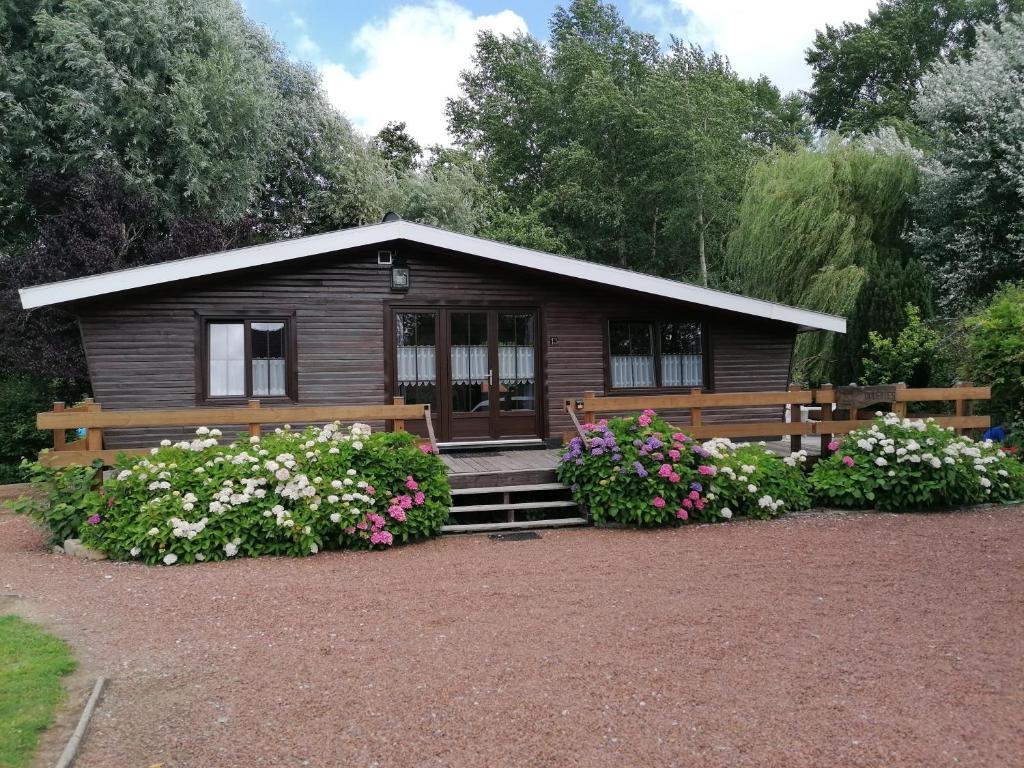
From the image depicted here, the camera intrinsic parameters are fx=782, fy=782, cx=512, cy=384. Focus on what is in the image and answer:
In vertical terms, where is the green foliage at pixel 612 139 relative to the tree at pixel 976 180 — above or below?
above

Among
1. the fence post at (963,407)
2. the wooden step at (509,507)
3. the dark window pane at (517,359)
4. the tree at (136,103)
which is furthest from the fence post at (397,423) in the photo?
the tree at (136,103)

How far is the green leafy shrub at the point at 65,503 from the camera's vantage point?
684 cm

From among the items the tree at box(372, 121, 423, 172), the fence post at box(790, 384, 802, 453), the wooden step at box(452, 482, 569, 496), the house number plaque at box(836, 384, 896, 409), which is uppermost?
the tree at box(372, 121, 423, 172)

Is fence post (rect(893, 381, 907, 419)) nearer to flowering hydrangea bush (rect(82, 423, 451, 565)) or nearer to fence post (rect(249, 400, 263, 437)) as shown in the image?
flowering hydrangea bush (rect(82, 423, 451, 565))

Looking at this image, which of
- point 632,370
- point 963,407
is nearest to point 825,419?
point 963,407

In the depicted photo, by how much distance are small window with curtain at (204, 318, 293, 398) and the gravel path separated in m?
3.55

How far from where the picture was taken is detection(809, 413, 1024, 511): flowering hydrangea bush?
789cm

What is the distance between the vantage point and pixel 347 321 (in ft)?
33.4

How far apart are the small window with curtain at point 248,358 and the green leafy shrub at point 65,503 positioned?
110 inches

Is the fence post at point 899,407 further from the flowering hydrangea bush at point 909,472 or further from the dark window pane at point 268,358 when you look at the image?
the dark window pane at point 268,358

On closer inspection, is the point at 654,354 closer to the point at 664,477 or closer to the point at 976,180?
the point at 664,477

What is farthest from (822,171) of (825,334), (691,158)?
(691,158)

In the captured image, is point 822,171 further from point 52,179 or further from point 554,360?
point 52,179

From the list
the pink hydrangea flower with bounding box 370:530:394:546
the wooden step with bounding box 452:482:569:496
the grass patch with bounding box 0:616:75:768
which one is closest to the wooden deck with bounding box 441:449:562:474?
the wooden step with bounding box 452:482:569:496
